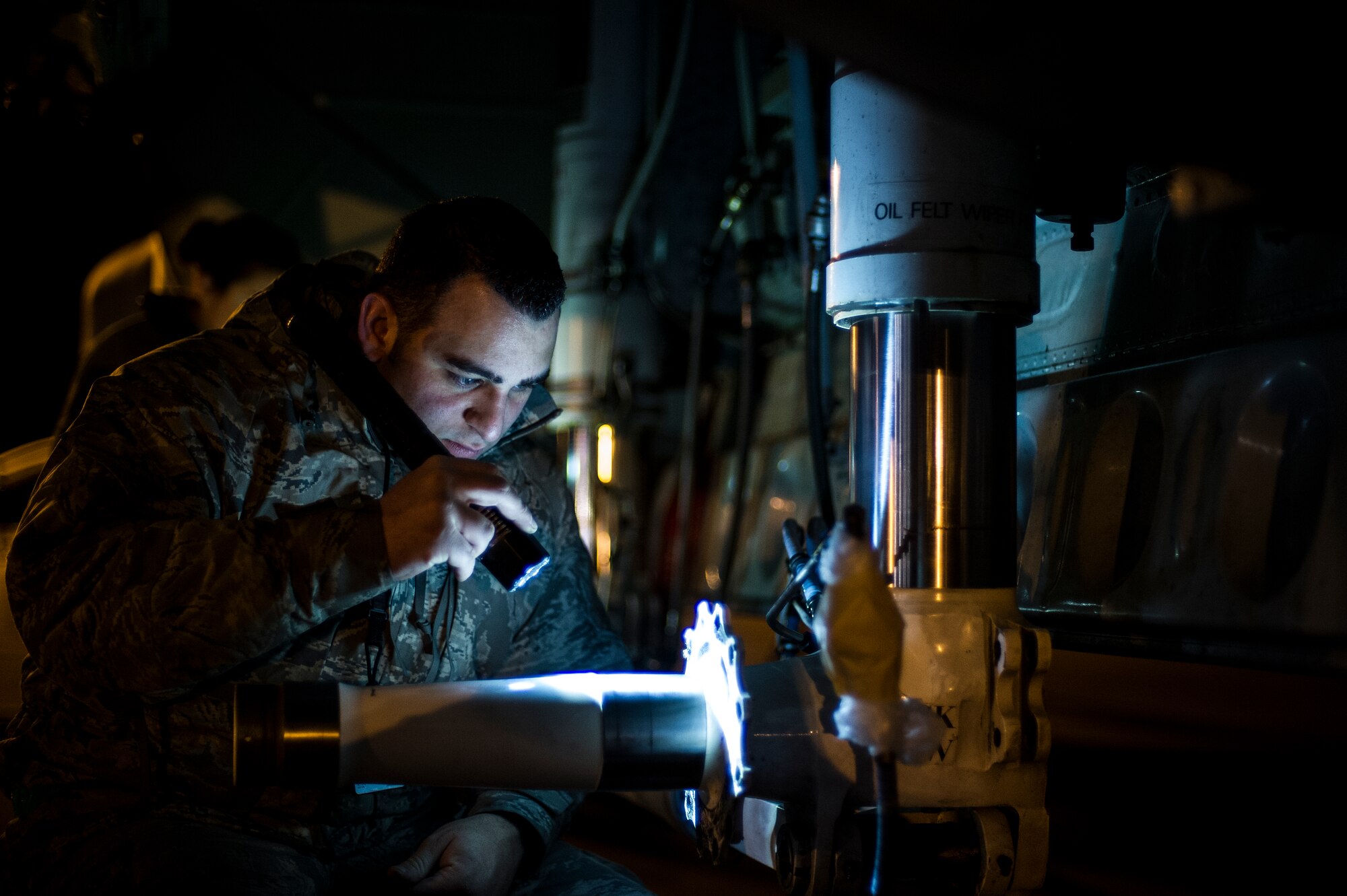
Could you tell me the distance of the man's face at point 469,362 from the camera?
1.65 meters

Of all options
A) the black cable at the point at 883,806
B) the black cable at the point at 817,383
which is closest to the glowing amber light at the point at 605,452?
the black cable at the point at 817,383

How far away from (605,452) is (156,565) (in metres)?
2.53

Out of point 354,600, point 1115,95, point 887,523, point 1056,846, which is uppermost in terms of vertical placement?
point 1115,95

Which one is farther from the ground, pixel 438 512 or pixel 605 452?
pixel 605 452

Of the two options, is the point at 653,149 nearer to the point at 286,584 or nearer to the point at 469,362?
the point at 469,362

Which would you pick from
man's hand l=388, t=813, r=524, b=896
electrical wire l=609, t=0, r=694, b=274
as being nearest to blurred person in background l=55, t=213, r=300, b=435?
electrical wire l=609, t=0, r=694, b=274

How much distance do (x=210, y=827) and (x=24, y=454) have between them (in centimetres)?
97

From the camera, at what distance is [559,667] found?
6.23 feet

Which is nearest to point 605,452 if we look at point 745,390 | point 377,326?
point 745,390

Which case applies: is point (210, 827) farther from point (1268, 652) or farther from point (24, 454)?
point (1268, 652)

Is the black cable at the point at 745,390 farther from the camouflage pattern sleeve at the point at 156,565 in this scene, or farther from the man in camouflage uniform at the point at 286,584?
the camouflage pattern sleeve at the point at 156,565

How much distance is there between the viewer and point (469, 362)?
1640 millimetres

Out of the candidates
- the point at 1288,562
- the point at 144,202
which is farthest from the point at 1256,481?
the point at 144,202

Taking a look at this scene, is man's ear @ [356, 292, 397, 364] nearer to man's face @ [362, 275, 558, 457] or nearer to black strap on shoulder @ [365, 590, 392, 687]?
man's face @ [362, 275, 558, 457]
